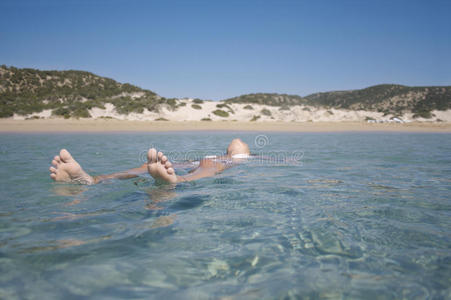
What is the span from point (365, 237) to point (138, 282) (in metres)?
1.48

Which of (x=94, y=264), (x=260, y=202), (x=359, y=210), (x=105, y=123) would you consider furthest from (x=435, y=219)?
(x=105, y=123)

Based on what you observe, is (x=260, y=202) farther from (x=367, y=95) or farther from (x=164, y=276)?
(x=367, y=95)

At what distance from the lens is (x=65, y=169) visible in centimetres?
339

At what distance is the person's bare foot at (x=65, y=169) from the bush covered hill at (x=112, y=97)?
19.1 metres

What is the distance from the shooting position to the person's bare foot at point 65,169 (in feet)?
11.1

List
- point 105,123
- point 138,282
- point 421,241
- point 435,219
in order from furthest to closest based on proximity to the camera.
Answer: point 105,123 → point 435,219 → point 421,241 → point 138,282

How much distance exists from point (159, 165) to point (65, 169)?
1081 mm

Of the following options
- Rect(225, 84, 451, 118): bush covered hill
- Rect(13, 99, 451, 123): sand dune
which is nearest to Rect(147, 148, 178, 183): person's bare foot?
Rect(13, 99, 451, 123): sand dune

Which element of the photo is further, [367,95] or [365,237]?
[367,95]

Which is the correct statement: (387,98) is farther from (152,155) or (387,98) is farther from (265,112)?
(152,155)

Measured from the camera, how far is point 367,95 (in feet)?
194

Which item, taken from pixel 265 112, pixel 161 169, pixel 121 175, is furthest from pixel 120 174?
pixel 265 112

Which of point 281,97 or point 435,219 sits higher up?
point 281,97

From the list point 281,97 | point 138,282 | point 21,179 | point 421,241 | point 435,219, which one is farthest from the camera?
point 281,97
